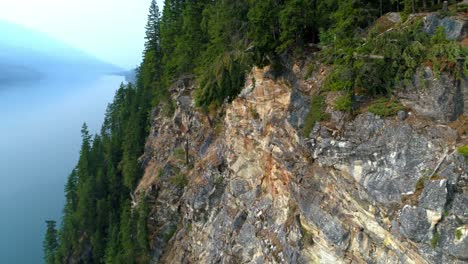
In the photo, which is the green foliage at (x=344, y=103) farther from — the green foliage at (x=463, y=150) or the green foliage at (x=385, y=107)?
the green foliage at (x=463, y=150)

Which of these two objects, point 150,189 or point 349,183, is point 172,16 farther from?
point 349,183

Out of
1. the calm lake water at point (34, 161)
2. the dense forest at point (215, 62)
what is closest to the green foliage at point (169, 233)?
the dense forest at point (215, 62)

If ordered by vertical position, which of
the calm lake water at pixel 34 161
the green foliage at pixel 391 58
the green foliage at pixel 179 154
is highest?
the green foliage at pixel 391 58

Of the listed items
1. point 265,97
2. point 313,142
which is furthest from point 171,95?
point 313,142

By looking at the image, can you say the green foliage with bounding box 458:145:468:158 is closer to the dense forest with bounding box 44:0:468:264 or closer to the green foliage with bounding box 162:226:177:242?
the dense forest with bounding box 44:0:468:264

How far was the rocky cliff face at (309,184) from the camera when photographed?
12.1 metres

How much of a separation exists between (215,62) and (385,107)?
13.0m

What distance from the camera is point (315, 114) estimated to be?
16.3 m

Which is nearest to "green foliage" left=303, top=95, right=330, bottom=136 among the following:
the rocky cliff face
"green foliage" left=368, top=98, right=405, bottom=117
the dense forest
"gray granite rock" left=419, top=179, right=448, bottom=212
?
the dense forest

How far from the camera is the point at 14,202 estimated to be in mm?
61438

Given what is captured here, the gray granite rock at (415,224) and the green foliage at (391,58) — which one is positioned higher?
the green foliage at (391,58)

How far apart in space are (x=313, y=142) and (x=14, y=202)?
59.9 m

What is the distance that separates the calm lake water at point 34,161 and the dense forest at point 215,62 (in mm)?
13387

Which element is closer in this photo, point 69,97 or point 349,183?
point 349,183
